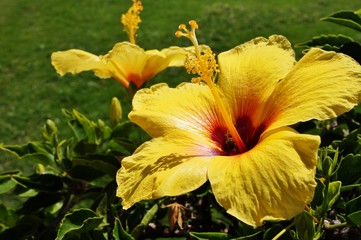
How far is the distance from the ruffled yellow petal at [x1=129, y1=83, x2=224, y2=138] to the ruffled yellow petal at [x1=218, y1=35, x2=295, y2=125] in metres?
→ 0.06

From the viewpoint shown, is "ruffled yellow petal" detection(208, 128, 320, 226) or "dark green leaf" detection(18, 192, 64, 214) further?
"dark green leaf" detection(18, 192, 64, 214)

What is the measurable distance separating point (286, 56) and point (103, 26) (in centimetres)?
630

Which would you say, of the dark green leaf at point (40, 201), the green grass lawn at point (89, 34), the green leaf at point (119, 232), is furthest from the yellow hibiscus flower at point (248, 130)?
the green grass lawn at point (89, 34)

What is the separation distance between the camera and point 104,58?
160cm

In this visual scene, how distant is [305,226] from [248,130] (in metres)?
0.38

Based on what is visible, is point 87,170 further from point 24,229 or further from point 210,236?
point 210,236

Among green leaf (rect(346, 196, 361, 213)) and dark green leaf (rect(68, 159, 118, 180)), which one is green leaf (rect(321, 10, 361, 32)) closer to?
green leaf (rect(346, 196, 361, 213))

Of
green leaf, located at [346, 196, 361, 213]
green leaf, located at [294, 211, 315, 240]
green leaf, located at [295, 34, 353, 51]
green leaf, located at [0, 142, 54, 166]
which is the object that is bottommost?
green leaf, located at [0, 142, 54, 166]

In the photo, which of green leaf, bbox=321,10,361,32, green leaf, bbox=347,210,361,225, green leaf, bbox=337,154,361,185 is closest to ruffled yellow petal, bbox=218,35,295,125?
green leaf, bbox=321,10,361,32

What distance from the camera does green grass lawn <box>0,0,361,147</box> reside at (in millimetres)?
5617

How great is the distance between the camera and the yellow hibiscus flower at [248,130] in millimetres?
1026

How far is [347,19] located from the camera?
1418 millimetres

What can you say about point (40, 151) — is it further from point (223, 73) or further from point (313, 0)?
point (313, 0)

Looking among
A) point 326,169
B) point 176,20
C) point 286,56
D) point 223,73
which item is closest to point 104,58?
point 223,73
